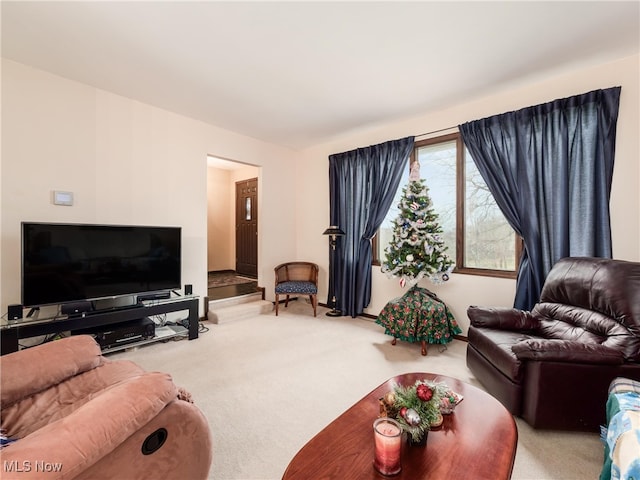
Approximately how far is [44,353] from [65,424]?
37.9 inches

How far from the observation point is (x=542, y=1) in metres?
2.02

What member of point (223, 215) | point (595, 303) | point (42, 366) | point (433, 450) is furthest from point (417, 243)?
point (223, 215)

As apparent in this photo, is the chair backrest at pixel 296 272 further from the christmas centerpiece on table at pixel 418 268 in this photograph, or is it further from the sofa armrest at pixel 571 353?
the sofa armrest at pixel 571 353

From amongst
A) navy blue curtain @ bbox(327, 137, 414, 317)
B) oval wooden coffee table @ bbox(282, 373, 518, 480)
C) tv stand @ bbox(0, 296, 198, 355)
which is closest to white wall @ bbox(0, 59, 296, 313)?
tv stand @ bbox(0, 296, 198, 355)

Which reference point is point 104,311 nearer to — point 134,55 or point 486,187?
point 134,55

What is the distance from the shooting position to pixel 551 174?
2.95 metres

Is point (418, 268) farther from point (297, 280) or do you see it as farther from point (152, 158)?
point (152, 158)

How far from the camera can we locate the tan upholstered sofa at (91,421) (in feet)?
2.89

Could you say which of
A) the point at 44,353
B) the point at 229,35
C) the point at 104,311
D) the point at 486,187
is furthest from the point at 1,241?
the point at 486,187

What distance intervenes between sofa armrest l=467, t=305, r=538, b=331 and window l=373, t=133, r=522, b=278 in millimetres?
845

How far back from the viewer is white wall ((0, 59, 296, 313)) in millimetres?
2838

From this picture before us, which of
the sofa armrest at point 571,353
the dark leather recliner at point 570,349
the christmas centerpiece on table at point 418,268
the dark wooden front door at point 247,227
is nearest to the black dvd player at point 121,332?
the christmas centerpiece on table at point 418,268

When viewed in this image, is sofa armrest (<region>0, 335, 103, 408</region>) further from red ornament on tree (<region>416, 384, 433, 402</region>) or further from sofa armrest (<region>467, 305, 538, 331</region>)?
sofa armrest (<region>467, 305, 538, 331</region>)

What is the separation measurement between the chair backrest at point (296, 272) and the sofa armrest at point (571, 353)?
11.6 feet
